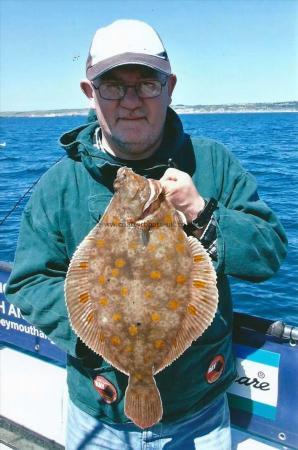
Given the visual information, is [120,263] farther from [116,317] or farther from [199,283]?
[199,283]

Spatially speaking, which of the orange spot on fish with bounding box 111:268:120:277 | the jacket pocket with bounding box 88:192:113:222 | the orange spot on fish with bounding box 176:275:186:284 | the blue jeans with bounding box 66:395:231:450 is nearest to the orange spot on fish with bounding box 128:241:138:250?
the orange spot on fish with bounding box 111:268:120:277

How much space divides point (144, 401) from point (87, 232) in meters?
0.96

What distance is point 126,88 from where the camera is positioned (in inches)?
103

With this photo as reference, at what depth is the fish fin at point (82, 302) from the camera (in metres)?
2.49

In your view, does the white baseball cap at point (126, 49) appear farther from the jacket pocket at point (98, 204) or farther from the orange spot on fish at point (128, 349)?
the orange spot on fish at point (128, 349)

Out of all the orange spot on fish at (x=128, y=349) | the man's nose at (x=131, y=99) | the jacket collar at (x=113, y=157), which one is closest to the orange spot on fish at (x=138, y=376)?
the orange spot on fish at (x=128, y=349)

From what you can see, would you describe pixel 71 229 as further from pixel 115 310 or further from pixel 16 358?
pixel 16 358

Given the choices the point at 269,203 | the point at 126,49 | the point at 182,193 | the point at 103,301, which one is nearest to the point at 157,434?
the point at 103,301

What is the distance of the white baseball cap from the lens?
253 centimetres

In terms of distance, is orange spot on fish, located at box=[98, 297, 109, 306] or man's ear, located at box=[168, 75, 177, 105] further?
man's ear, located at box=[168, 75, 177, 105]

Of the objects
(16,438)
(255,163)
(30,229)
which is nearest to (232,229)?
(30,229)

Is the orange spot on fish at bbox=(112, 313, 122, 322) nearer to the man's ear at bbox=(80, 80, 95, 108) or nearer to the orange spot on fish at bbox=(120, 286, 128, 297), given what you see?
the orange spot on fish at bbox=(120, 286, 128, 297)

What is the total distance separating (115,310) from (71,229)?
24.0 inches

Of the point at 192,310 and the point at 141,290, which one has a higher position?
the point at 141,290
